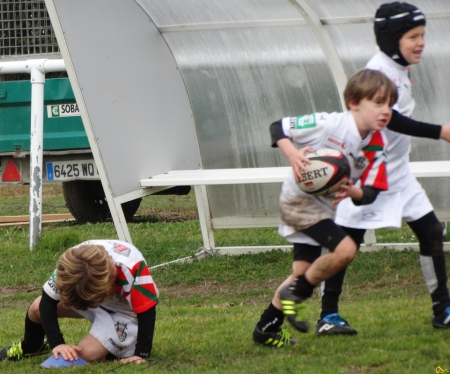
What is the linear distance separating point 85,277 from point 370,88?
5.88 feet

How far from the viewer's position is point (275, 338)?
502 cm

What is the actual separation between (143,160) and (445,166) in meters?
2.94

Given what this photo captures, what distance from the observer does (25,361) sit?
5.11m

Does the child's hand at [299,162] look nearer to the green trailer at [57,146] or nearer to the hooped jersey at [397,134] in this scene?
the hooped jersey at [397,134]

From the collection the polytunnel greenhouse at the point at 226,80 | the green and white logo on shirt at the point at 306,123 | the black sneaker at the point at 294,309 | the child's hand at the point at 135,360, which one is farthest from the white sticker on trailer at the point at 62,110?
the black sneaker at the point at 294,309

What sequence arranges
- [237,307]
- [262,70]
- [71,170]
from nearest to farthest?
[237,307] < [262,70] < [71,170]

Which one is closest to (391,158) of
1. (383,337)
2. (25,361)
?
(383,337)

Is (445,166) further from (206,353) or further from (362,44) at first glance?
(206,353)

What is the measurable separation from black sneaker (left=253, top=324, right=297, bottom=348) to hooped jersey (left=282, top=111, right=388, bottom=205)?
852 millimetres

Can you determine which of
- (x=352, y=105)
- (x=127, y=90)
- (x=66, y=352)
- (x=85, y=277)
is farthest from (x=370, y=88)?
(x=127, y=90)

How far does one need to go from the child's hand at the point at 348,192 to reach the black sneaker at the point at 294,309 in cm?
56

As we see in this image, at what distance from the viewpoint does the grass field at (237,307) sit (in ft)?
15.1

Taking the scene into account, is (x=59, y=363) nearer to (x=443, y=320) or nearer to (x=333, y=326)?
(x=333, y=326)

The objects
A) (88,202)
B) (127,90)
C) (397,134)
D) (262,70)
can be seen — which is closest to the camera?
(397,134)
